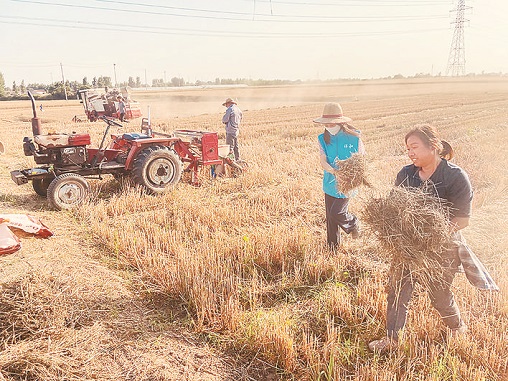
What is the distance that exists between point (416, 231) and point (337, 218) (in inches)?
74.5

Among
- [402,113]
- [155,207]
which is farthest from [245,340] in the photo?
[402,113]

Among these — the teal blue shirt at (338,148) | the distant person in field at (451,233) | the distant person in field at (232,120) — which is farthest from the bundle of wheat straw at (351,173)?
the distant person in field at (232,120)

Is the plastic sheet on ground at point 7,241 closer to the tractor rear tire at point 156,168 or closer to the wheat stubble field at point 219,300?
the wheat stubble field at point 219,300

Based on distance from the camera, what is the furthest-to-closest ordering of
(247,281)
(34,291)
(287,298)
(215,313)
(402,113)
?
(402,113), (247,281), (287,298), (215,313), (34,291)

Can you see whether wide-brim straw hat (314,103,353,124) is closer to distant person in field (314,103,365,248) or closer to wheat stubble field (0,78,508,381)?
distant person in field (314,103,365,248)

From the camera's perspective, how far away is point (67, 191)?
6.56 m

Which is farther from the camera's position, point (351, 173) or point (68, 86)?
point (68, 86)

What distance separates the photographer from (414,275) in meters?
2.90

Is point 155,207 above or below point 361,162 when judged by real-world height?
below

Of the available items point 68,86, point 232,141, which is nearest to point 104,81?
point 68,86

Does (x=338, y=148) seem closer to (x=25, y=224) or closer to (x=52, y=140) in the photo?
(x=25, y=224)

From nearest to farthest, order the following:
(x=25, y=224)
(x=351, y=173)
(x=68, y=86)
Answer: (x=351, y=173)
(x=25, y=224)
(x=68, y=86)

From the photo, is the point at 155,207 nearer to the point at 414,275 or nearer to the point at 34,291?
the point at 34,291

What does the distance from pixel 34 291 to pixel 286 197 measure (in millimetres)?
4631
